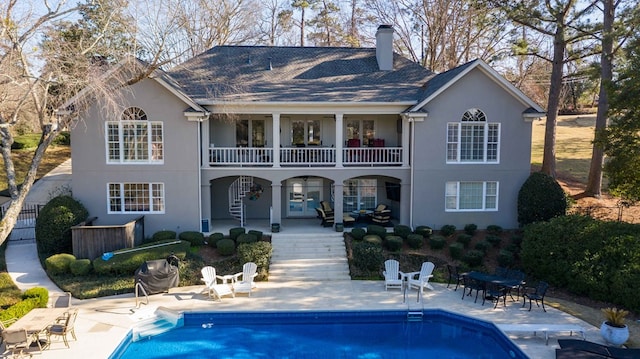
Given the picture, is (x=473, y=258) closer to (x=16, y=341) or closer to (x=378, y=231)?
(x=378, y=231)

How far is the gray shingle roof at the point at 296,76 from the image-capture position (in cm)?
2364

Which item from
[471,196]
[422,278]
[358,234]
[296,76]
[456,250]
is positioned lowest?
[422,278]

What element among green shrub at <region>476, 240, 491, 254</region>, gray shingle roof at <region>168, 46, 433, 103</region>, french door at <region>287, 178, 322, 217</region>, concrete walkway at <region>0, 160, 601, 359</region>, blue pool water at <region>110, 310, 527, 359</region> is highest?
gray shingle roof at <region>168, 46, 433, 103</region>

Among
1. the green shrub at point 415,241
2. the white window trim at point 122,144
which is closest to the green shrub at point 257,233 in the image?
the white window trim at point 122,144

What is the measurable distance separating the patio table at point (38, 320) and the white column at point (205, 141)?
1051 centimetres

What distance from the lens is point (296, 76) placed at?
26078 millimetres

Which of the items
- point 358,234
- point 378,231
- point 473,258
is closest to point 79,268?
point 358,234

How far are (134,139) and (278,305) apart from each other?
11.3 m

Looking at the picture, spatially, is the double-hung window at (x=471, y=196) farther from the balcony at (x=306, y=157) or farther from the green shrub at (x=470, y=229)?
the balcony at (x=306, y=157)

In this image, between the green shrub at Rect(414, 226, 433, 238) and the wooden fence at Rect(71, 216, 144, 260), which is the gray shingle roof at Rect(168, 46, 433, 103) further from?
the wooden fence at Rect(71, 216, 144, 260)

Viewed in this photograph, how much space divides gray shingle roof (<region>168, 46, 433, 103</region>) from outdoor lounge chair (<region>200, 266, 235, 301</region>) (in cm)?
916

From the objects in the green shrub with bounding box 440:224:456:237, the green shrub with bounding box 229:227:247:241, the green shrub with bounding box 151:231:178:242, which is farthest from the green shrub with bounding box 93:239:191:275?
the green shrub with bounding box 440:224:456:237

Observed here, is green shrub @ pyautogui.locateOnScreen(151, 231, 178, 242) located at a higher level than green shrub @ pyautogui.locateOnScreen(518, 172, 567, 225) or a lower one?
lower

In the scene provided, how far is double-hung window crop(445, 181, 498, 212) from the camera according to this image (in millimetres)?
23688
